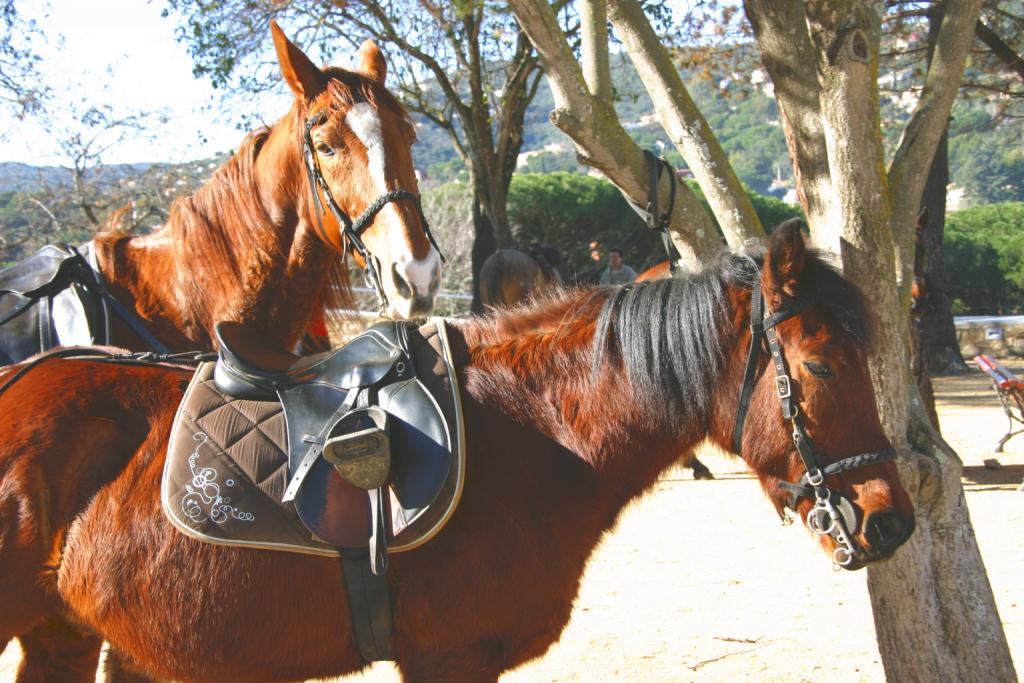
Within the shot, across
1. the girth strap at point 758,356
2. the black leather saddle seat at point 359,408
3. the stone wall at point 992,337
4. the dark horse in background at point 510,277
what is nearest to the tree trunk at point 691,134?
the girth strap at point 758,356

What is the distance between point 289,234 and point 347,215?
321 millimetres

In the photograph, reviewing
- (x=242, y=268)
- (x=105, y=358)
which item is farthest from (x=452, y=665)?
(x=242, y=268)

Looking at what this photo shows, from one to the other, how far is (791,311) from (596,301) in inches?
22.8

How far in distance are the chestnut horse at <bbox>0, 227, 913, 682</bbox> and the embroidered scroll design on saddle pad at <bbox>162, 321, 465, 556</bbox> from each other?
7 centimetres

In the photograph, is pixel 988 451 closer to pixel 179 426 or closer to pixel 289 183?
pixel 289 183

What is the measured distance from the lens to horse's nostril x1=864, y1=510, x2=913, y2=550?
2279 mm

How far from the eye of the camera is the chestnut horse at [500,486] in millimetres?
2295

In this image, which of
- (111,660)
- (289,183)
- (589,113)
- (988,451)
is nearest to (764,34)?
(589,113)

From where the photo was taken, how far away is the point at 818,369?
2.32 meters

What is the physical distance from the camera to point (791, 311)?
2365 millimetres

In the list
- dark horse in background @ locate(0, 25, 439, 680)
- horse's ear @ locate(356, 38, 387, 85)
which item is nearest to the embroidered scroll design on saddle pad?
dark horse in background @ locate(0, 25, 439, 680)

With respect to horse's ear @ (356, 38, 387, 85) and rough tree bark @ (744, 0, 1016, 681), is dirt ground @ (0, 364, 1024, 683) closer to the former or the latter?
rough tree bark @ (744, 0, 1016, 681)

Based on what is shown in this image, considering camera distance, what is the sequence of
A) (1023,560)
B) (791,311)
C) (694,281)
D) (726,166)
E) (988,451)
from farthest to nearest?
(988,451) < (1023,560) < (726,166) < (694,281) < (791,311)

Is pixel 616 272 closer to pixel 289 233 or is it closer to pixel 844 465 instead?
pixel 289 233
